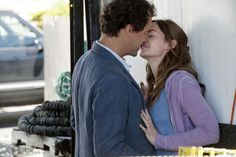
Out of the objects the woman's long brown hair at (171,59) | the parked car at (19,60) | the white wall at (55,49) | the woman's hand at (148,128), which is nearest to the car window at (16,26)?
the parked car at (19,60)

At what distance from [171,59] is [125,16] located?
40 centimetres

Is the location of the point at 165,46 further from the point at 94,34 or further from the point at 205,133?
the point at 94,34

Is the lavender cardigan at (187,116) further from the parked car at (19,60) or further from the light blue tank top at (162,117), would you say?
the parked car at (19,60)

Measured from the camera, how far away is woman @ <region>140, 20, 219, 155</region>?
252cm

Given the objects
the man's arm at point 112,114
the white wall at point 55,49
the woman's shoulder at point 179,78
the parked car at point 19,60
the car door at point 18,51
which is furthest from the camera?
the car door at point 18,51

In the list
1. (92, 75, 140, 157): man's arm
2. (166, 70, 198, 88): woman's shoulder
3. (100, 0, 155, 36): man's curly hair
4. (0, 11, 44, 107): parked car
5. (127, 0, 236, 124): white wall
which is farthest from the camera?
(0, 11, 44, 107): parked car

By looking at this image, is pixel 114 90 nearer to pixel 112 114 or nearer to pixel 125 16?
pixel 112 114

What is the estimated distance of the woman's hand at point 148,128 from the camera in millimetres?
2500

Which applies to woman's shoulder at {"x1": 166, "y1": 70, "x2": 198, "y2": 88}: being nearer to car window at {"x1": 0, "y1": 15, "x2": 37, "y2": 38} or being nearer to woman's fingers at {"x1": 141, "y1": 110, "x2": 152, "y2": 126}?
woman's fingers at {"x1": 141, "y1": 110, "x2": 152, "y2": 126}

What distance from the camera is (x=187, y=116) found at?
8.48 feet

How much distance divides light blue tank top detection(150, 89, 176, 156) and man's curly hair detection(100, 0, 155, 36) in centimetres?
40

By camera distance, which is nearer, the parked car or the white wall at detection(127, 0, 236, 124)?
the white wall at detection(127, 0, 236, 124)

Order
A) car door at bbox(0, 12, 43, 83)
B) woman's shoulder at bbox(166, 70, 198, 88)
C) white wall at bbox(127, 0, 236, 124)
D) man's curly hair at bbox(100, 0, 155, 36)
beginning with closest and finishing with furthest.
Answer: man's curly hair at bbox(100, 0, 155, 36), woman's shoulder at bbox(166, 70, 198, 88), white wall at bbox(127, 0, 236, 124), car door at bbox(0, 12, 43, 83)

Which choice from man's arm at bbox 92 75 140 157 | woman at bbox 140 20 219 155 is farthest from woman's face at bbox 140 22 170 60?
man's arm at bbox 92 75 140 157
